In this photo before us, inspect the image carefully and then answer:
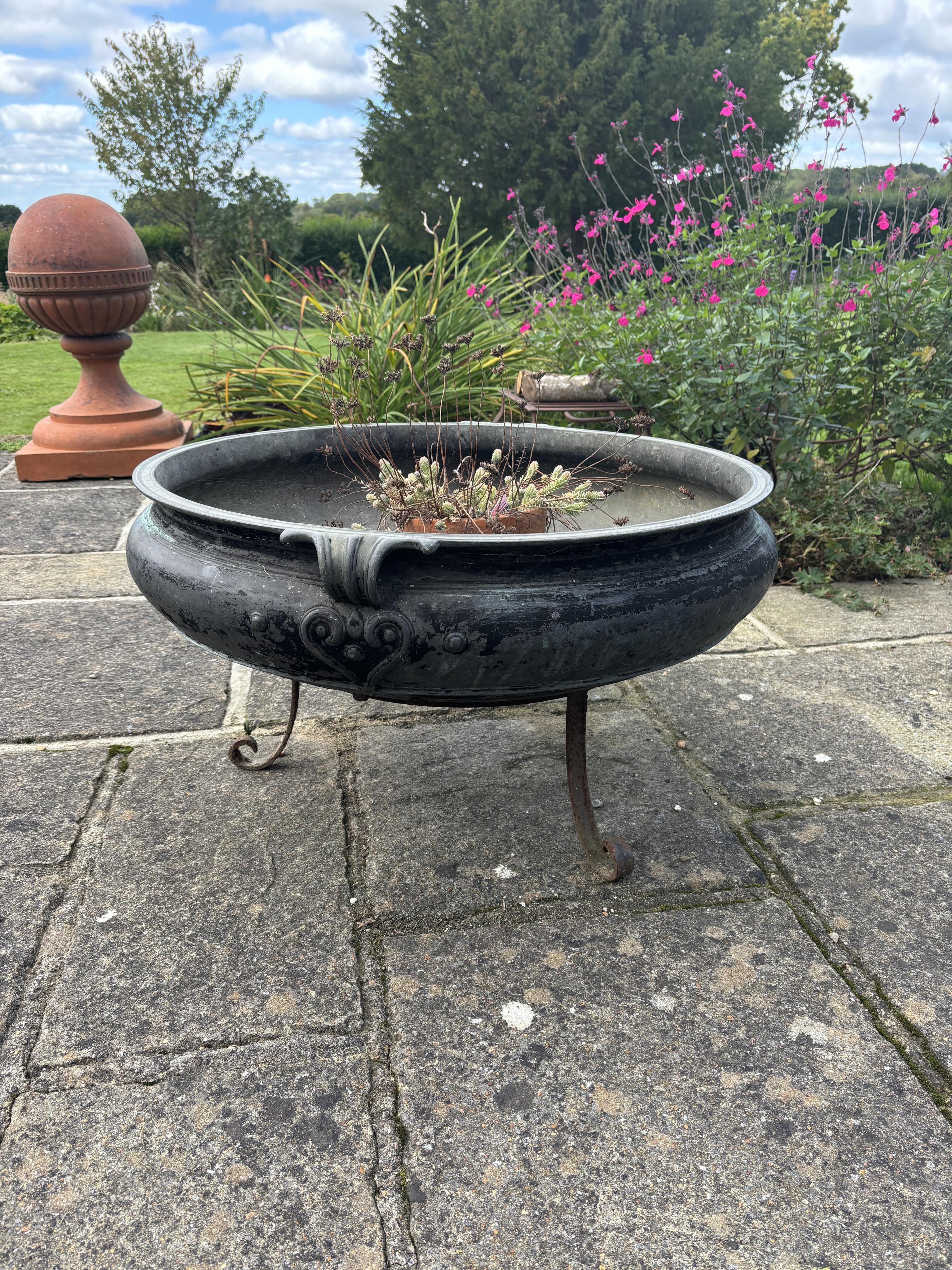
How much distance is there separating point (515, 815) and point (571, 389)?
251cm

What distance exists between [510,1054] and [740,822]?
83 cm

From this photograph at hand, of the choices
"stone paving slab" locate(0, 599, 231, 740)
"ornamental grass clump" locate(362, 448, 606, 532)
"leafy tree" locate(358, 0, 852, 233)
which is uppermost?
"leafy tree" locate(358, 0, 852, 233)

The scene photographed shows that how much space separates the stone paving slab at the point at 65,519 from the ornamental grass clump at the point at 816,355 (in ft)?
7.62

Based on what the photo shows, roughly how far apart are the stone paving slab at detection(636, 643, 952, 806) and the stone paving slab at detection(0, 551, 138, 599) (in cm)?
203

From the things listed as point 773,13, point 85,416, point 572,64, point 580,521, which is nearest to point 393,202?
point 572,64

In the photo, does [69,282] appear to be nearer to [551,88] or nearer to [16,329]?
[16,329]

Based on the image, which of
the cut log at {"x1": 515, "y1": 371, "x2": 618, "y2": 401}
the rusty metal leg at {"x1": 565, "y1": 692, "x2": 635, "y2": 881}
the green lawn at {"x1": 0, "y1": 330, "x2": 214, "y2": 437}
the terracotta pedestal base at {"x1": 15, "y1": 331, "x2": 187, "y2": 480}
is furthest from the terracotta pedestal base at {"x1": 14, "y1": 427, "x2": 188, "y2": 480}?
the rusty metal leg at {"x1": 565, "y1": 692, "x2": 635, "y2": 881}

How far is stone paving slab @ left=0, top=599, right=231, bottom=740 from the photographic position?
238 centimetres

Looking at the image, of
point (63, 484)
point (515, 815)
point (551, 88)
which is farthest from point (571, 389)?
point (551, 88)

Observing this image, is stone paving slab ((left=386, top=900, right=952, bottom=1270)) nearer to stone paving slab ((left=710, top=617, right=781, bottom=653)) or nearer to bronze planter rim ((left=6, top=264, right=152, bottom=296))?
stone paving slab ((left=710, top=617, right=781, bottom=653))

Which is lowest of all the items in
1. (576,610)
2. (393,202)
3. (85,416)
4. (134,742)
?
(134,742)

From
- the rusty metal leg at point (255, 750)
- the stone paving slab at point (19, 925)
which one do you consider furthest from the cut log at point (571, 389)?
the stone paving slab at point (19, 925)

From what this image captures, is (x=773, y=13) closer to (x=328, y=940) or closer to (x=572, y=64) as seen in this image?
(x=572, y=64)

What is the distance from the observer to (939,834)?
74.9 inches
